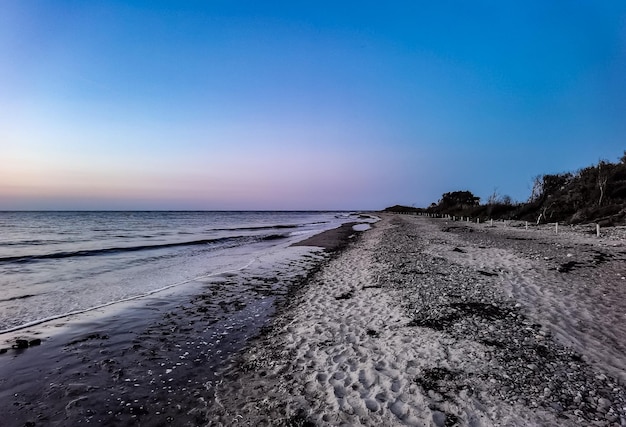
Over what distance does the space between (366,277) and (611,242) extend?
15.9 m

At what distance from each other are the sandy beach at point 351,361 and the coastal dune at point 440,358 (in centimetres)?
3

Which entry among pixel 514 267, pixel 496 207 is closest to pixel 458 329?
pixel 514 267

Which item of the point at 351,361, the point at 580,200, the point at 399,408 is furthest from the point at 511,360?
the point at 580,200

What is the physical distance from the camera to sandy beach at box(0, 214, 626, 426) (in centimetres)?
449

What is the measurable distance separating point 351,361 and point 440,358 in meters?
1.52

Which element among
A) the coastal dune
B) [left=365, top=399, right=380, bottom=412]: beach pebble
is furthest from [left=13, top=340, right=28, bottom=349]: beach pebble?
[left=365, top=399, right=380, bottom=412]: beach pebble

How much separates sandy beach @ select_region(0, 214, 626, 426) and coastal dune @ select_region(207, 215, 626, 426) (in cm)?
3

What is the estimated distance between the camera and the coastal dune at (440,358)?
4375mm

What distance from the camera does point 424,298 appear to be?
31.0 ft

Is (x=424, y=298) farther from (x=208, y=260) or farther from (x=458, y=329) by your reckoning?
(x=208, y=260)

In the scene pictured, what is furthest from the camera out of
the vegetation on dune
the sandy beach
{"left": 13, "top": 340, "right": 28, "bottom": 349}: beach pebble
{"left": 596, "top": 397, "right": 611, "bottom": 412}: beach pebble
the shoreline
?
the vegetation on dune

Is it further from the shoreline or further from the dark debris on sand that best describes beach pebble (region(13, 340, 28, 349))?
the dark debris on sand

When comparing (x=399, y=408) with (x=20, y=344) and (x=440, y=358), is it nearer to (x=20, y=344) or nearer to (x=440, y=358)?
(x=440, y=358)

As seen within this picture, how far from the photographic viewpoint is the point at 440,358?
19.1 ft
